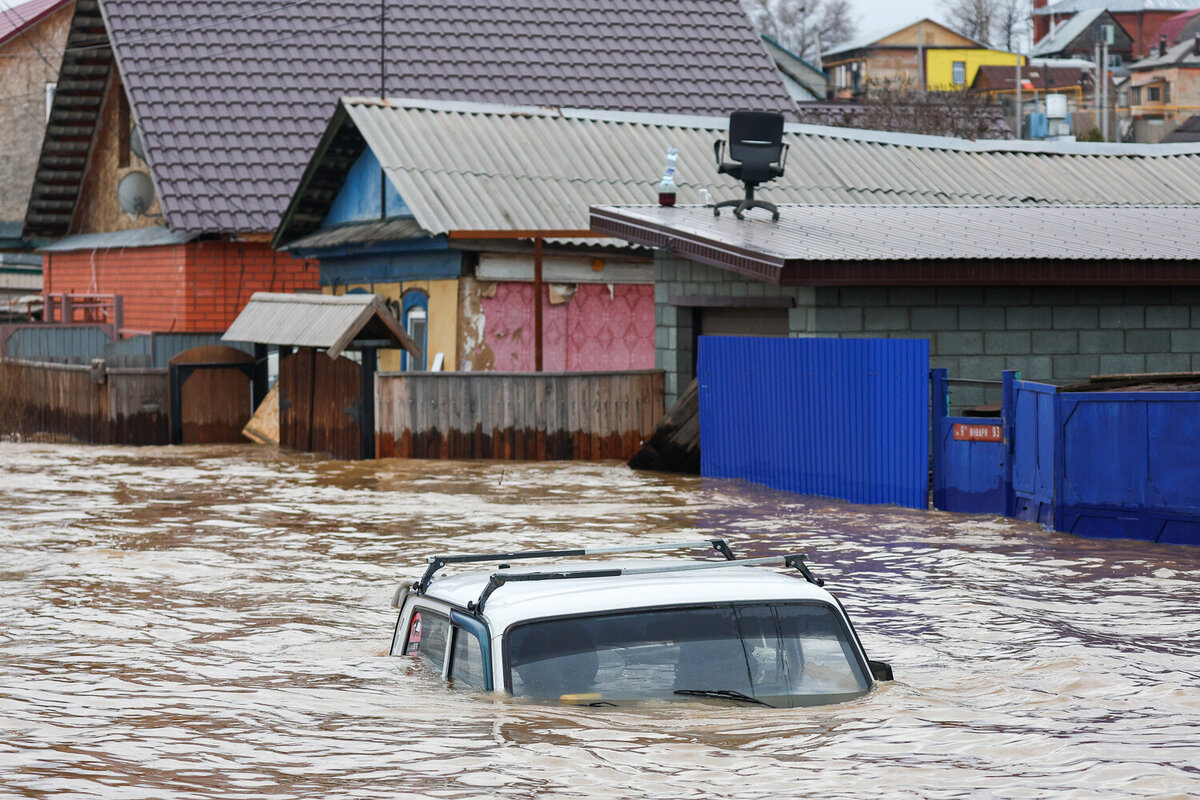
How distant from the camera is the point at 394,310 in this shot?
939 inches

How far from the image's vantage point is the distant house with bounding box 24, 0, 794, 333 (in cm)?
2725

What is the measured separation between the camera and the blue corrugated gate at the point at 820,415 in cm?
1477

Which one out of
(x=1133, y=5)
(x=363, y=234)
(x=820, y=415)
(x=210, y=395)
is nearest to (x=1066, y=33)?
(x=1133, y=5)

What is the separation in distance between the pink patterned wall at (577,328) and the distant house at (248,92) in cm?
→ 597

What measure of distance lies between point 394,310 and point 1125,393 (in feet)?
43.4

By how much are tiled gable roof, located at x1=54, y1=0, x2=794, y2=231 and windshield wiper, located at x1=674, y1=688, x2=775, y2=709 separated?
21421 mm

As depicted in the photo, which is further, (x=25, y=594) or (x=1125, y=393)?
(x=1125, y=393)

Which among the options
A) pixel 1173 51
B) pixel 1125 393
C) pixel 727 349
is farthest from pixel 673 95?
pixel 1173 51

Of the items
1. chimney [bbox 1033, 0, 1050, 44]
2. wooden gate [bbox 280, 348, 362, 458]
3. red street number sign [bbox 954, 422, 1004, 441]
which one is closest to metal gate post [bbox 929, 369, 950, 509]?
red street number sign [bbox 954, 422, 1004, 441]

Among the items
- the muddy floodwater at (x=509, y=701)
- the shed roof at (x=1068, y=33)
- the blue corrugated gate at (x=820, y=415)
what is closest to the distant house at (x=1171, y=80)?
the shed roof at (x=1068, y=33)

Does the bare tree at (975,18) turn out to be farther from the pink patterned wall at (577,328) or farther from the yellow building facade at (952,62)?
the pink patterned wall at (577,328)

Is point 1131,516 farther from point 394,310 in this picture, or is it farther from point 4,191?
point 4,191

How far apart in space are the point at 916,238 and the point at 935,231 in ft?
2.34

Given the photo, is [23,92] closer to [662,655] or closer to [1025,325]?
[1025,325]
